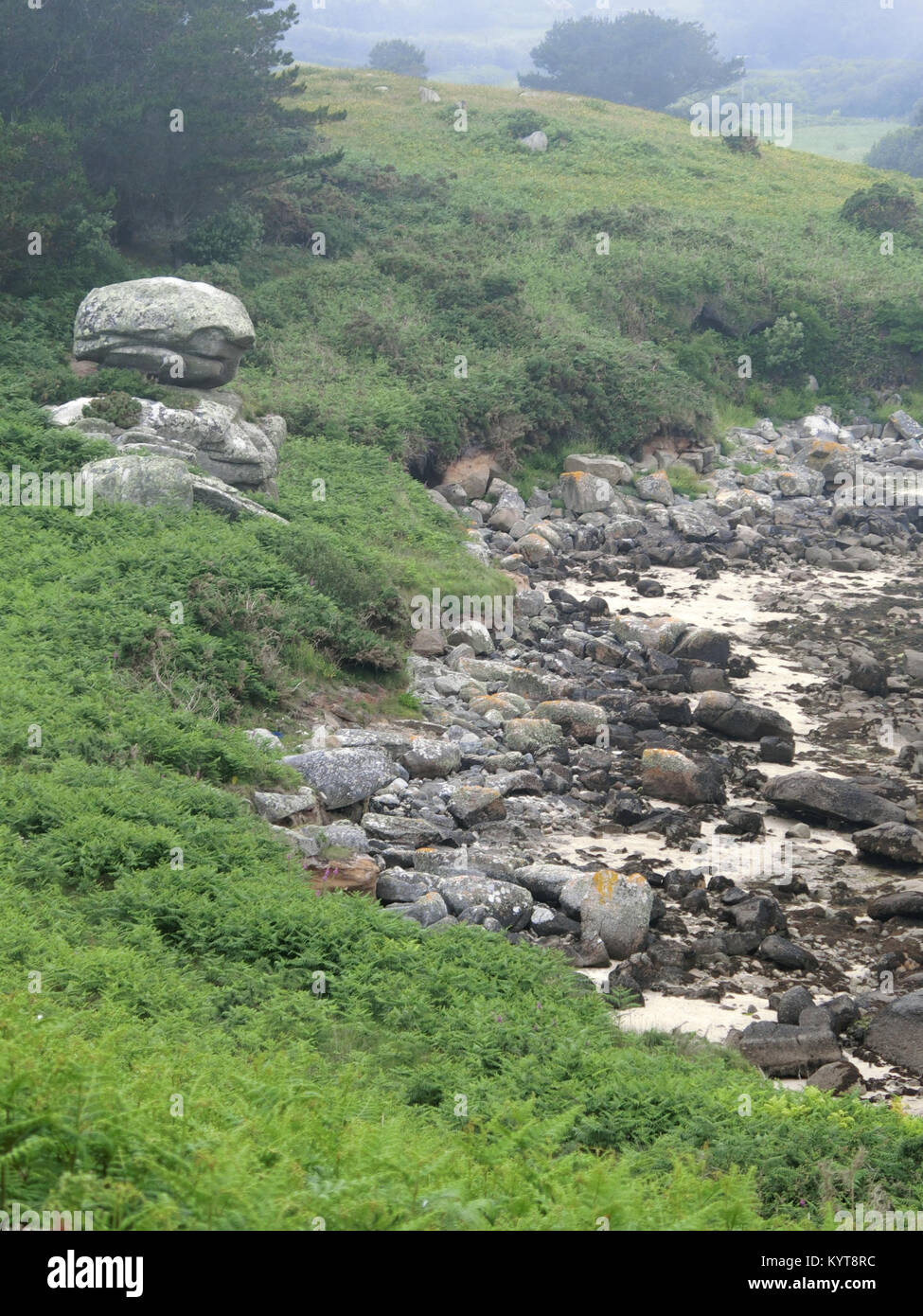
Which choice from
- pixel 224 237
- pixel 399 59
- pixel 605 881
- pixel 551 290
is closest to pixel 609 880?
pixel 605 881

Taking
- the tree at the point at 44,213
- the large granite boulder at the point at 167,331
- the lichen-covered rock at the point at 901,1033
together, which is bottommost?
the lichen-covered rock at the point at 901,1033

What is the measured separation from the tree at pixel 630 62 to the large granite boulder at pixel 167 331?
293ft

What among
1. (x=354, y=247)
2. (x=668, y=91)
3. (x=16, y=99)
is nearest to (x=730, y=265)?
(x=354, y=247)

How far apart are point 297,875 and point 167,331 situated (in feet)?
47.7

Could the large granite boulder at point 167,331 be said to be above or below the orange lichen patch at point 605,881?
above

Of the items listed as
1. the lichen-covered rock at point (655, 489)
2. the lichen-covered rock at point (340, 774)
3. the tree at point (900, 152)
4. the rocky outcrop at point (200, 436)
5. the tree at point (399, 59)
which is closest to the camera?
the lichen-covered rock at point (340, 774)

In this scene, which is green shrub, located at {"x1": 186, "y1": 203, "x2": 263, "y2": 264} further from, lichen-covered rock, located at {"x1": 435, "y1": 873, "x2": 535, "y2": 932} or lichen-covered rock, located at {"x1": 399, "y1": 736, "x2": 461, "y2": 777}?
lichen-covered rock, located at {"x1": 435, "y1": 873, "x2": 535, "y2": 932}

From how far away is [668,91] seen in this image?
104500mm

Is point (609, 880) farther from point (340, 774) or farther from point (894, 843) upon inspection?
Answer: point (894, 843)

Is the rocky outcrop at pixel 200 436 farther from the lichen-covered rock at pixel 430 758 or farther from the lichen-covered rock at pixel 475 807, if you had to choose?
the lichen-covered rock at pixel 475 807

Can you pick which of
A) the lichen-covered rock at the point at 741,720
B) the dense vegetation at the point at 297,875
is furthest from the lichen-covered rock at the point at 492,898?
the lichen-covered rock at the point at 741,720

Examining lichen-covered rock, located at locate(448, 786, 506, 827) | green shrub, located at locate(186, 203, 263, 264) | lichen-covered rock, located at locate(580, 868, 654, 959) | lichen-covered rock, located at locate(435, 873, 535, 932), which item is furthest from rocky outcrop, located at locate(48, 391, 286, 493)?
lichen-covered rock, located at locate(580, 868, 654, 959)

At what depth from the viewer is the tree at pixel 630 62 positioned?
10250 centimetres
